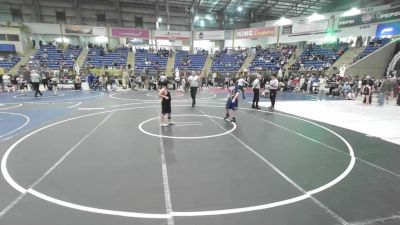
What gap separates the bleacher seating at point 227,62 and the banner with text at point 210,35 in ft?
8.87

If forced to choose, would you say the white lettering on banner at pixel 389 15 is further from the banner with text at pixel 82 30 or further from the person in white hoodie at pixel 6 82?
the person in white hoodie at pixel 6 82

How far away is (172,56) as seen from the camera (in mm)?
36781

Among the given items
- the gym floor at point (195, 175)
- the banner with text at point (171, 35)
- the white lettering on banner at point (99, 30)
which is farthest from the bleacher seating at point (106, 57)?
the gym floor at point (195, 175)

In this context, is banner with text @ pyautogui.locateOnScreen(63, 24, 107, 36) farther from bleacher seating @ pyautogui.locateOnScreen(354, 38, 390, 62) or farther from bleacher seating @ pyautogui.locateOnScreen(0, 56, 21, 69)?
bleacher seating @ pyautogui.locateOnScreen(354, 38, 390, 62)

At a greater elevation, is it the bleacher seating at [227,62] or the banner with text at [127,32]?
the banner with text at [127,32]

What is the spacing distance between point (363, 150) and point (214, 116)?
17.4 ft

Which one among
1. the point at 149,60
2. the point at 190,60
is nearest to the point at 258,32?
the point at 190,60

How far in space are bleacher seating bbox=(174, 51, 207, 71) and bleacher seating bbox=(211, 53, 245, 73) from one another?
1751mm

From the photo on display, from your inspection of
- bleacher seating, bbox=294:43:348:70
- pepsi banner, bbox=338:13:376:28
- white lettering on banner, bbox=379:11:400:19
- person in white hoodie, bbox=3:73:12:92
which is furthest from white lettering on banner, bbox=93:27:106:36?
white lettering on banner, bbox=379:11:400:19

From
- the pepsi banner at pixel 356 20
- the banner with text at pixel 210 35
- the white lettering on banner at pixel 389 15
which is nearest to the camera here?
the white lettering on banner at pixel 389 15

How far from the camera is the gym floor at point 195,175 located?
11.8ft

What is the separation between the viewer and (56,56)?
1281 inches

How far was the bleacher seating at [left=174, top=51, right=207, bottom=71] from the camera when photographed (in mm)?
34750

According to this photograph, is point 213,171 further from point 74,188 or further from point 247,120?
point 247,120
